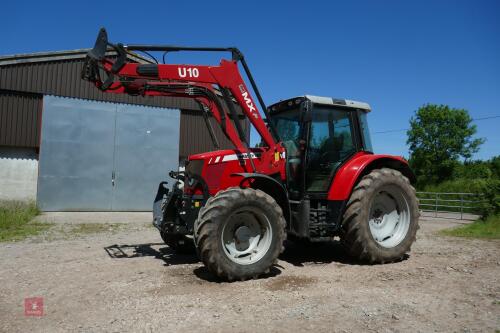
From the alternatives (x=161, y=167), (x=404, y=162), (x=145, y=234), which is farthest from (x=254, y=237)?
(x=161, y=167)

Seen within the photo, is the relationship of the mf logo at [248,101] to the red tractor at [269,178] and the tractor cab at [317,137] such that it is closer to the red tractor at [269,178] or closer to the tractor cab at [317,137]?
the red tractor at [269,178]

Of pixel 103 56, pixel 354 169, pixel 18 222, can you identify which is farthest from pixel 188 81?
pixel 18 222

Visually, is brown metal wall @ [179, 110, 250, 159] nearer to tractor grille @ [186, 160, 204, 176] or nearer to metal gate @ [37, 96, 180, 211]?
metal gate @ [37, 96, 180, 211]

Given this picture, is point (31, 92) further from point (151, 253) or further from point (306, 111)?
point (306, 111)

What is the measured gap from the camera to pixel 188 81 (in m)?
6.16

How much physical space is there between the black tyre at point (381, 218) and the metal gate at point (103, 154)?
10.1 meters

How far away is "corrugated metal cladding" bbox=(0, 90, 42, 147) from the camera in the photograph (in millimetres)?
13219

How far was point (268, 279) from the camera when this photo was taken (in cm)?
550

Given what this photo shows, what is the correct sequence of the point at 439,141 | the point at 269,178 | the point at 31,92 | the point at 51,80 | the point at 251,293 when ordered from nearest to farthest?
the point at 251,293 < the point at 269,178 < the point at 31,92 < the point at 51,80 < the point at 439,141

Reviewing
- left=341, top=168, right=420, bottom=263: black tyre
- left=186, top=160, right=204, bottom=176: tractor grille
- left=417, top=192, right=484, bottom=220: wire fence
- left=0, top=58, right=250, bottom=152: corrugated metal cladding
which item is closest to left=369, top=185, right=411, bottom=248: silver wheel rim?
left=341, top=168, right=420, bottom=263: black tyre

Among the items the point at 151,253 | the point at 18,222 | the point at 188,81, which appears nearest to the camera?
the point at 188,81

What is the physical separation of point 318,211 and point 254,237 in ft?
4.17

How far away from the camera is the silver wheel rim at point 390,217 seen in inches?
273

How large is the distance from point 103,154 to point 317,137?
10.1 metres
